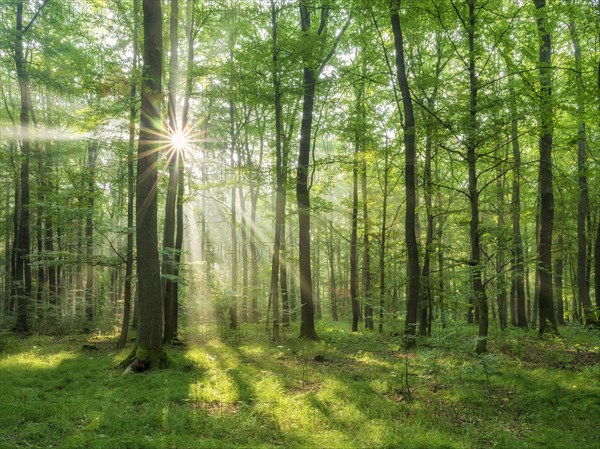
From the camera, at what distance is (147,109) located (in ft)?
32.9

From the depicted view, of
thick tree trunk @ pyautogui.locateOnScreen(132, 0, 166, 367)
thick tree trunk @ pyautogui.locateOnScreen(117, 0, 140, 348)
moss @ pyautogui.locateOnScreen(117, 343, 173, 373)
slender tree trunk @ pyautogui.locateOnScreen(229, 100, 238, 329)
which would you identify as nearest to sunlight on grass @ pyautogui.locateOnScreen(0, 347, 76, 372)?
thick tree trunk @ pyautogui.locateOnScreen(117, 0, 140, 348)

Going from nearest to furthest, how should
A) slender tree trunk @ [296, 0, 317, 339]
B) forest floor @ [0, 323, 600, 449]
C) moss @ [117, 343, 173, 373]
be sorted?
forest floor @ [0, 323, 600, 449] → moss @ [117, 343, 173, 373] → slender tree trunk @ [296, 0, 317, 339]

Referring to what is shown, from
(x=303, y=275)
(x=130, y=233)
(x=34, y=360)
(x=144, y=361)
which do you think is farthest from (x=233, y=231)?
(x=144, y=361)

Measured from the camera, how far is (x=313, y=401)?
22.7 feet

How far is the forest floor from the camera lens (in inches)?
213

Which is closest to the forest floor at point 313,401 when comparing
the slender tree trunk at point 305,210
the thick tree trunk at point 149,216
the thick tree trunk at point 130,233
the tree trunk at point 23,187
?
the thick tree trunk at point 149,216

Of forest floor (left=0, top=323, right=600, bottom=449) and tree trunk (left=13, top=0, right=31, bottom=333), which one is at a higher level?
tree trunk (left=13, top=0, right=31, bottom=333)

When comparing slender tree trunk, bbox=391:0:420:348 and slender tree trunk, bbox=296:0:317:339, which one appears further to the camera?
slender tree trunk, bbox=296:0:317:339

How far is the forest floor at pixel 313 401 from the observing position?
541 cm

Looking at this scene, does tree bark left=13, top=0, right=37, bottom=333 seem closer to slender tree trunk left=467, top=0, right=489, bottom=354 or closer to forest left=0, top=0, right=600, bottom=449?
forest left=0, top=0, right=600, bottom=449

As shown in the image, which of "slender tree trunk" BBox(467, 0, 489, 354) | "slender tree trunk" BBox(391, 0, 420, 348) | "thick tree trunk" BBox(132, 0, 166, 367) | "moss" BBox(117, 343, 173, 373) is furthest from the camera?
"slender tree trunk" BBox(391, 0, 420, 348)

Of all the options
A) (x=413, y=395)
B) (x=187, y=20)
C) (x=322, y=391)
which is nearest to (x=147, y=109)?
(x=187, y=20)

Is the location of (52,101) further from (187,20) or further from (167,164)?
(167,164)

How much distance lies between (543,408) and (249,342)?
9.96m
